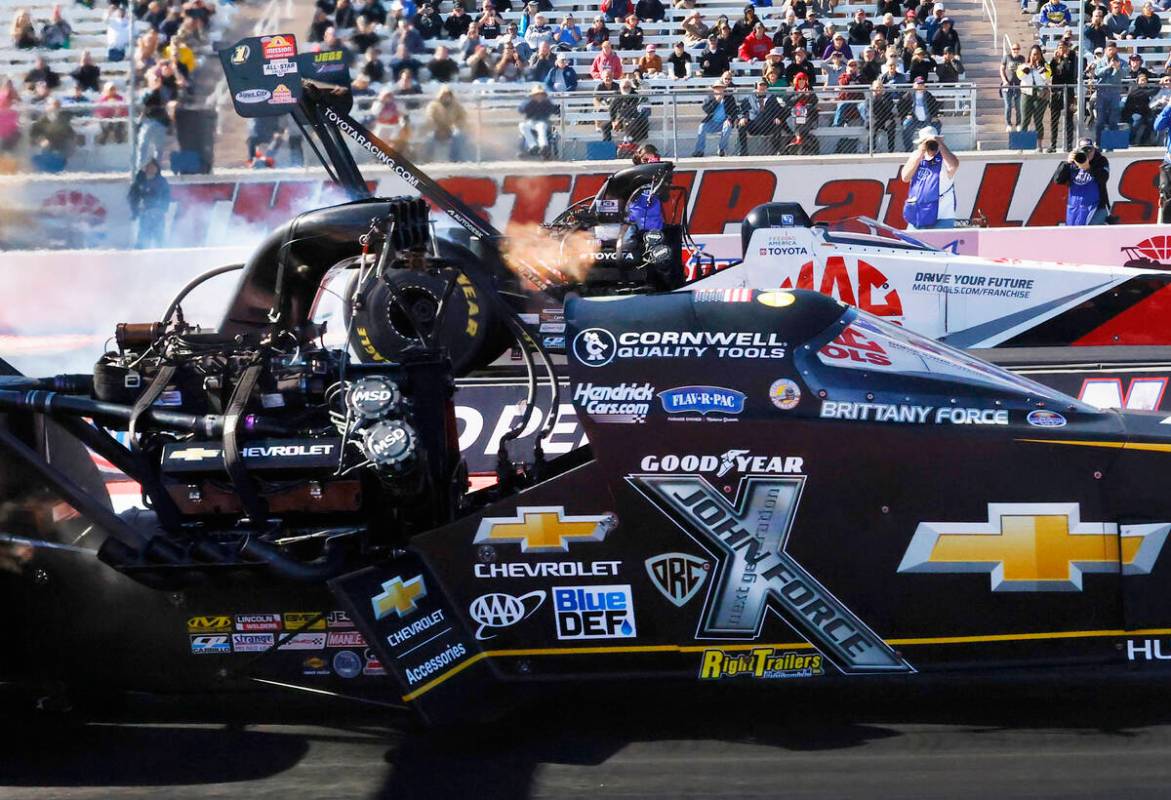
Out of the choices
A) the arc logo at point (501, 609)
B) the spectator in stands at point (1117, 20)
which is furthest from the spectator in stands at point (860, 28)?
the arc logo at point (501, 609)

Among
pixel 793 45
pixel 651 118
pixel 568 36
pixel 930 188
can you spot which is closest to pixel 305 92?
pixel 930 188

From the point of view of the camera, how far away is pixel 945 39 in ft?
63.3

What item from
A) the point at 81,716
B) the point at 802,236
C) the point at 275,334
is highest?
the point at 275,334

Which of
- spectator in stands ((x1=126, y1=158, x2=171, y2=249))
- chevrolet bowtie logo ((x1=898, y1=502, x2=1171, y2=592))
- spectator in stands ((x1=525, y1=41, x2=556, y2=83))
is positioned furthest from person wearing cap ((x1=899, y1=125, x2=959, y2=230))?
chevrolet bowtie logo ((x1=898, y1=502, x2=1171, y2=592))

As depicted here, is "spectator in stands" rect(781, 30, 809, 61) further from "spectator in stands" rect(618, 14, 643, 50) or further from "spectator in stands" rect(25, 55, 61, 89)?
"spectator in stands" rect(25, 55, 61, 89)

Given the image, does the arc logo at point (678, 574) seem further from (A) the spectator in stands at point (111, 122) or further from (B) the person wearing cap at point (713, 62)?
(B) the person wearing cap at point (713, 62)

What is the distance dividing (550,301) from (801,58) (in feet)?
29.7

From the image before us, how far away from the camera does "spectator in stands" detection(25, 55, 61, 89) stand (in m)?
17.3

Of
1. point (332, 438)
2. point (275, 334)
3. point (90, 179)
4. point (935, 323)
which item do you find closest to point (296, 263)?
point (275, 334)

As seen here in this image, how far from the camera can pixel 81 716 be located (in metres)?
5.76

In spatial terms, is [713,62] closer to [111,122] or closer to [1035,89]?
[1035,89]

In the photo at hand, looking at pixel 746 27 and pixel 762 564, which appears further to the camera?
pixel 746 27

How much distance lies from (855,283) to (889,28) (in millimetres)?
9665

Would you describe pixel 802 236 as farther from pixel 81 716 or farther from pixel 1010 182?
pixel 1010 182
